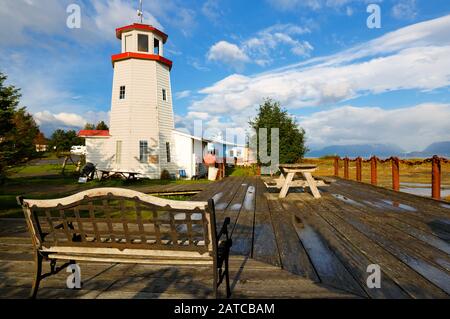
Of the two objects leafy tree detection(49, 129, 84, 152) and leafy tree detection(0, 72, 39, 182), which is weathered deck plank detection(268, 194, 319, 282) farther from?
leafy tree detection(49, 129, 84, 152)

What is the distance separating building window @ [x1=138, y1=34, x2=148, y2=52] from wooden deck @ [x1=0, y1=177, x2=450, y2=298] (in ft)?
56.9

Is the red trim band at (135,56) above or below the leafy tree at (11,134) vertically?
above

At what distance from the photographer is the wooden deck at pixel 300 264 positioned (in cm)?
303

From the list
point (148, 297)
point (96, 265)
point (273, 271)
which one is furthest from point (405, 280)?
point (96, 265)

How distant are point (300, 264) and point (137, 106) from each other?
62.4 feet

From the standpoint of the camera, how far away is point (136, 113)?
20.3 meters

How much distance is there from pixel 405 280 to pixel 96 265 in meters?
3.96

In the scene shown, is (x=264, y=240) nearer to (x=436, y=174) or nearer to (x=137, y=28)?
(x=436, y=174)

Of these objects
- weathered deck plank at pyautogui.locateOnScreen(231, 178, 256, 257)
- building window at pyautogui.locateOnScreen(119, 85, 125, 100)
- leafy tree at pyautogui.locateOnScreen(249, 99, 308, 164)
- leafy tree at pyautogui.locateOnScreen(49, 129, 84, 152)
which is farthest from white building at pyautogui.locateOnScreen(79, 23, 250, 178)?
leafy tree at pyautogui.locateOnScreen(49, 129, 84, 152)

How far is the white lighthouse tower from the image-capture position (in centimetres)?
2031

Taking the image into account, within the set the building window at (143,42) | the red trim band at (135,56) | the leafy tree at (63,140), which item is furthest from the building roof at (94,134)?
the leafy tree at (63,140)

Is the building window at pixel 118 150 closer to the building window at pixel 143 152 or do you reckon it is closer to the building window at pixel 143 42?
the building window at pixel 143 152

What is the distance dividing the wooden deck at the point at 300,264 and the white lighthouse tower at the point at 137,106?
1405 cm

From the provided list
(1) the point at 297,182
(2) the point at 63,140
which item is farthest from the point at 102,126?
(1) the point at 297,182
